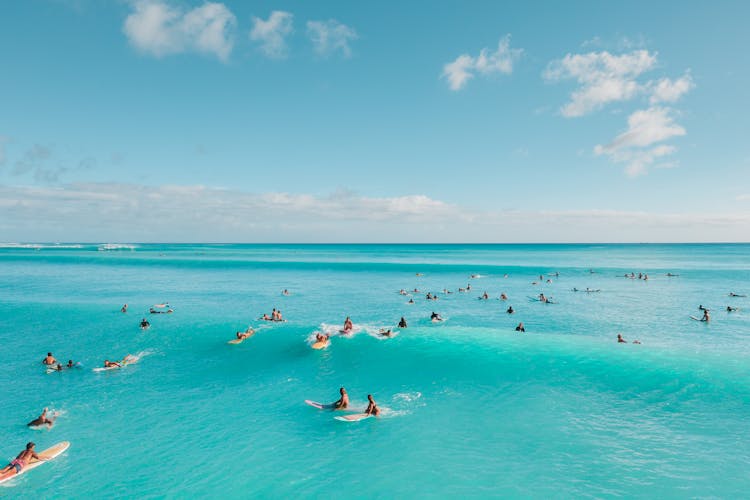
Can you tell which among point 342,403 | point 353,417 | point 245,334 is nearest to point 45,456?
point 342,403

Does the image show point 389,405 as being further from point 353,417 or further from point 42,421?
point 42,421

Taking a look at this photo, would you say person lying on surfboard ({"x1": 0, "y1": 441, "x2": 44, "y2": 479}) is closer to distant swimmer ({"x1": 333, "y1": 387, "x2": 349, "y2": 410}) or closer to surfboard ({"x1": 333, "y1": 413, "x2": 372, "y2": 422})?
surfboard ({"x1": 333, "y1": 413, "x2": 372, "y2": 422})

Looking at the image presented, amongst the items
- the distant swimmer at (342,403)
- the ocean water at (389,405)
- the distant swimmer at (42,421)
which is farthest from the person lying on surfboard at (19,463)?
the distant swimmer at (342,403)

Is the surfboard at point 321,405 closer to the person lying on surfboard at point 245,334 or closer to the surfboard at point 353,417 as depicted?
the surfboard at point 353,417

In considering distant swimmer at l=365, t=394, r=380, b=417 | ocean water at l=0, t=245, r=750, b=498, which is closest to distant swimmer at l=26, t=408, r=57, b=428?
ocean water at l=0, t=245, r=750, b=498

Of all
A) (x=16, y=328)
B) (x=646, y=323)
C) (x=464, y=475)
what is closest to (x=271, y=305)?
(x=16, y=328)

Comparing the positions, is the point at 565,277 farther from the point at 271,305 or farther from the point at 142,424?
the point at 142,424

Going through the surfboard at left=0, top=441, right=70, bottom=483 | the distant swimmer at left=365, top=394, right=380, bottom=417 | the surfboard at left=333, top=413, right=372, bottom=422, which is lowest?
the surfboard at left=0, top=441, right=70, bottom=483
